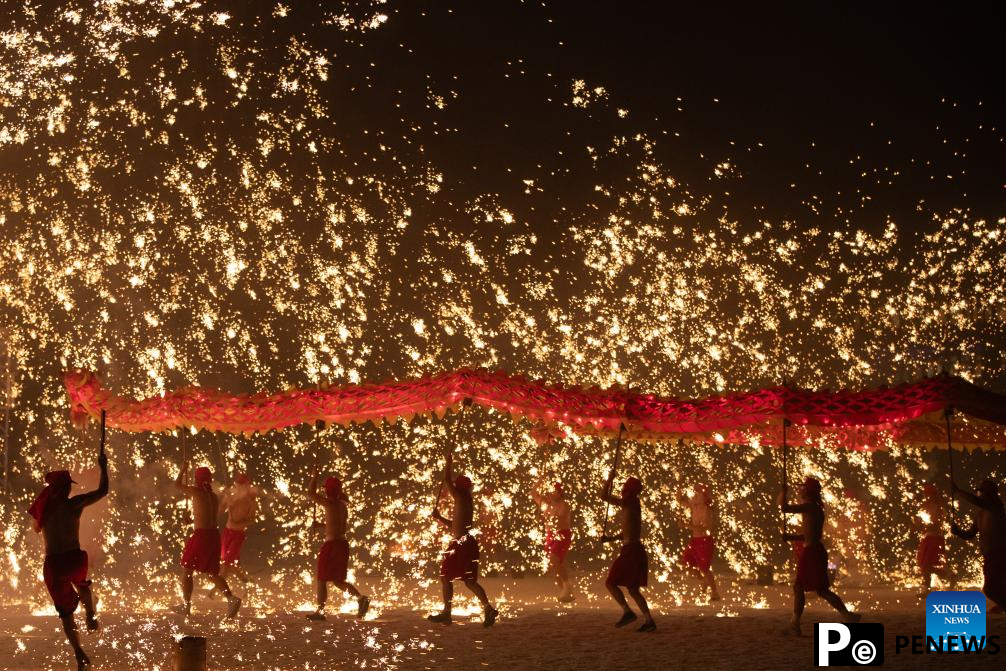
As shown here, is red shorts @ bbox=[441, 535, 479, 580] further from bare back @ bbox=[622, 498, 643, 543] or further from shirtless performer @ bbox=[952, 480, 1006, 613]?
shirtless performer @ bbox=[952, 480, 1006, 613]

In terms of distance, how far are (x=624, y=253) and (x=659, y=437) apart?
11514 millimetres

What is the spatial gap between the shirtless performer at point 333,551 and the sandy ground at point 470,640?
0.23m

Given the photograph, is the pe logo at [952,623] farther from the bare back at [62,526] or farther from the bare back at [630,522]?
the bare back at [62,526]

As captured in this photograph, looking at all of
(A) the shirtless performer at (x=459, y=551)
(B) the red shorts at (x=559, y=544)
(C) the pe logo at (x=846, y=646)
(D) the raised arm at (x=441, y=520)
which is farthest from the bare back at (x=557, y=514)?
(C) the pe logo at (x=846, y=646)

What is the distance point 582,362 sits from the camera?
20.3 metres

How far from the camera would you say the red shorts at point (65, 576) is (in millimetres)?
7570

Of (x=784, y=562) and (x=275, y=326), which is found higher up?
(x=275, y=326)

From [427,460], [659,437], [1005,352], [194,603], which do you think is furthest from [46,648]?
[1005,352]

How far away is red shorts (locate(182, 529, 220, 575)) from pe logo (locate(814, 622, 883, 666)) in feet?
19.2

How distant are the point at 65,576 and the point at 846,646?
18.3 ft

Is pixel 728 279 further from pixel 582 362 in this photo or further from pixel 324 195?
pixel 324 195

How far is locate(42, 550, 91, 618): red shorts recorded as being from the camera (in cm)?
757

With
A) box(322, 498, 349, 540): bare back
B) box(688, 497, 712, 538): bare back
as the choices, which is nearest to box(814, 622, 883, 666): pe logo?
box(322, 498, 349, 540): bare back

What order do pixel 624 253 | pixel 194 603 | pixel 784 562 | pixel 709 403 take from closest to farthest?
pixel 709 403
pixel 194 603
pixel 784 562
pixel 624 253
